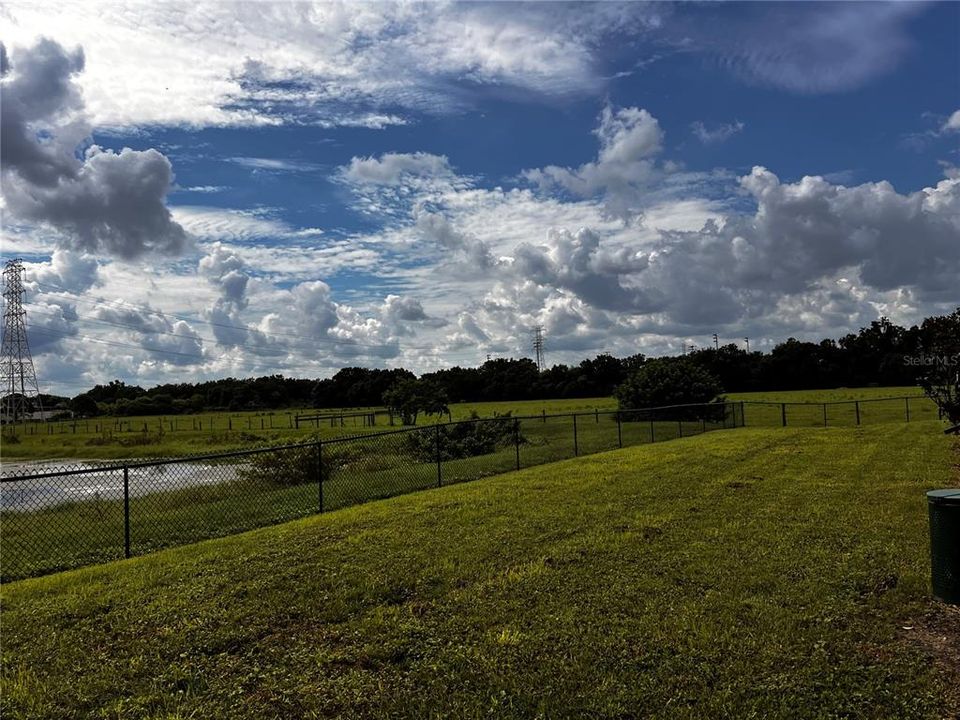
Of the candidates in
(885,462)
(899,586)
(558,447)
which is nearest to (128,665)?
(899,586)

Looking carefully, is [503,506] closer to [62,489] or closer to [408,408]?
[62,489]

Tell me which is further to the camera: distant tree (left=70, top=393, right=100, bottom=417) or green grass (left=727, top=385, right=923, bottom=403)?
distant tree (left=70, top=393, right=100, bottom=417)

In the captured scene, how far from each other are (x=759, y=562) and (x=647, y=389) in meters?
33.6

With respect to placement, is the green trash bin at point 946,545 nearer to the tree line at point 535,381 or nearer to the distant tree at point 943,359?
the distant tree at point 943,359

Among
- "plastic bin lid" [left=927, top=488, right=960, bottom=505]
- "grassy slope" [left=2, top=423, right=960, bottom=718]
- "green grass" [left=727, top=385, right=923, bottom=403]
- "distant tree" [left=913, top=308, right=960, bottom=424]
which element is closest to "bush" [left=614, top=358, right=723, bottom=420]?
"green grass" [left=727, top=385, right=923, bottom=403]

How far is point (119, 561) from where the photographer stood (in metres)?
8.90

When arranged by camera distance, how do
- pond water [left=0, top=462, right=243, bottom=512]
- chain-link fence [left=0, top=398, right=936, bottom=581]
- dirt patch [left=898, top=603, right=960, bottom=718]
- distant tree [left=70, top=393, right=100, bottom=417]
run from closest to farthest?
dirt patch [left=898, top=603, right=960, bottom=718], chain-link fence [left=0, top=398, right=936, bottom=581], pond water [left=0, top=462, right=243, bottom=512], distant tree [left=70, top=393, right=100, bottom=417]

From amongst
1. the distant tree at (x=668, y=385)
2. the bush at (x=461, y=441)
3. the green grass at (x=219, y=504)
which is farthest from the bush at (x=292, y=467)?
the distant tree at (x=668, y=385)

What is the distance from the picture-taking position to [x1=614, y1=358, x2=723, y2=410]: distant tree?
3944 cm

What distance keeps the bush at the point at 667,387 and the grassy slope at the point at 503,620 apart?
29.2 metres

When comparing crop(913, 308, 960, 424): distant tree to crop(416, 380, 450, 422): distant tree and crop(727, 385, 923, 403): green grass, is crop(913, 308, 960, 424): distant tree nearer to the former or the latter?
crop(416, 380, 450, 422): distant tree

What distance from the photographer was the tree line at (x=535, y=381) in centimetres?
8569

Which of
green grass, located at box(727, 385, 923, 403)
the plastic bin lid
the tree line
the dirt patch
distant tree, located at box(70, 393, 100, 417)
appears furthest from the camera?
distant tree, located at box(70, 393, 100, 417)

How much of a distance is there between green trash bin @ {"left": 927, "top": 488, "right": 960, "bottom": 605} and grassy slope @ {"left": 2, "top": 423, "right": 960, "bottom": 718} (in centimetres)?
29
